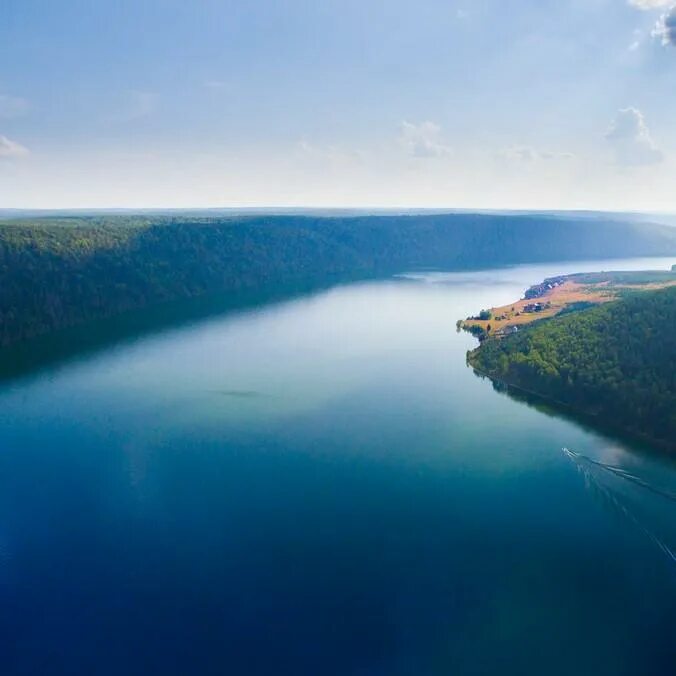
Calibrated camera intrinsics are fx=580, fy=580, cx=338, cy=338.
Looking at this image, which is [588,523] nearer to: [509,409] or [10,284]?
[509,409]

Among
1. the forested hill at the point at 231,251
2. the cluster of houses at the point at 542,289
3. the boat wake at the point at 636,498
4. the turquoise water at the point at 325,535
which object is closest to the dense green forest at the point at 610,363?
the turquoise water at the point at 325,535

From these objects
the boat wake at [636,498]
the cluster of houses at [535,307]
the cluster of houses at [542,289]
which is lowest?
the cluster of houses at [542,289]

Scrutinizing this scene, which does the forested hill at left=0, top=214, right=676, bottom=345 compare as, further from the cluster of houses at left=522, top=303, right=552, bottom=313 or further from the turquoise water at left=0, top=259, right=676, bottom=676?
the cluster of houses at left=522, top=303, right=552, bottom=313

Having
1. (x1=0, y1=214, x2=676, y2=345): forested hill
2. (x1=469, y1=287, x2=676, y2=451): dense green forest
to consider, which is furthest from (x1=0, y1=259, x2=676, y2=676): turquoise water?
(x1=0, y1=214, x2=676, y2=345): forested hill

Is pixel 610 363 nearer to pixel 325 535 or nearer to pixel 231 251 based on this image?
pixel 325 535

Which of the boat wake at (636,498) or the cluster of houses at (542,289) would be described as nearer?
the boat wake at (636,498)

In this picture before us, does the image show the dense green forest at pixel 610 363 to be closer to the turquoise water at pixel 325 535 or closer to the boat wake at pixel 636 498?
the turquoise water at pixel 325 535
